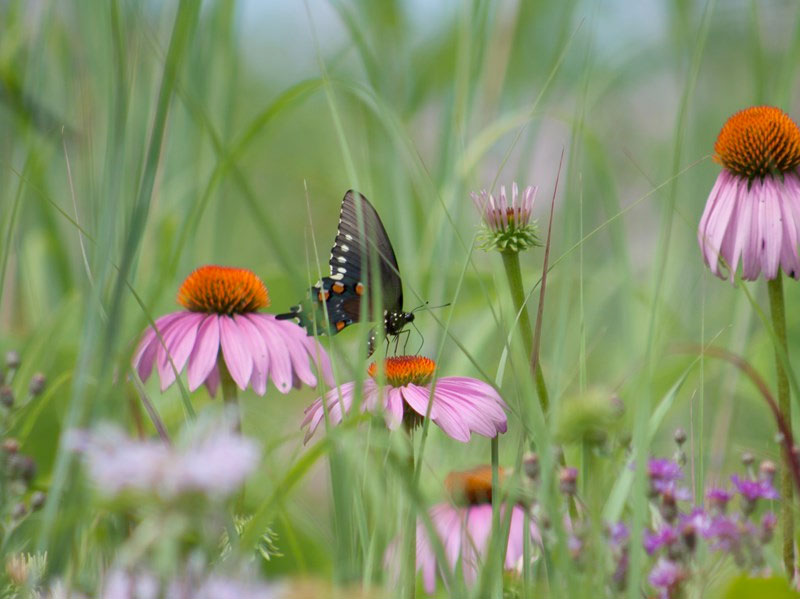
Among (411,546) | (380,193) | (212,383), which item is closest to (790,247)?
(411,546)

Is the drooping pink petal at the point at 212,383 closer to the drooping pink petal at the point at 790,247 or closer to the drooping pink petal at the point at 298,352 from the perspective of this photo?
the drooping pink petal at the point at 298,352

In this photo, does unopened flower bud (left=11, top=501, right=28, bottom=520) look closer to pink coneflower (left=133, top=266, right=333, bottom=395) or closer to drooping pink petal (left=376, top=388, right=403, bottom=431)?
pink coneflower (left=133, top=266, right=333, bottom=395)

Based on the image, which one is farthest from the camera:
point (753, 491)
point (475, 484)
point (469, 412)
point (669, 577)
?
point (475, 484)

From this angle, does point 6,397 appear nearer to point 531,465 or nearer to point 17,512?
point 17,512

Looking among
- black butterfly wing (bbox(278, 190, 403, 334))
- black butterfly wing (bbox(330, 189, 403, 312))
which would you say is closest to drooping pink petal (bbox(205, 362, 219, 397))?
black butterfly wing (bbox(278, 190, 403, 334))

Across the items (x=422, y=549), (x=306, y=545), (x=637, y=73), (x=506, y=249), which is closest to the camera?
(x=506, y=249)

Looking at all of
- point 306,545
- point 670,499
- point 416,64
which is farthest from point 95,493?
point 416,64

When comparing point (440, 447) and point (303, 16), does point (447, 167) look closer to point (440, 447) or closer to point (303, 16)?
point (440, 447)
